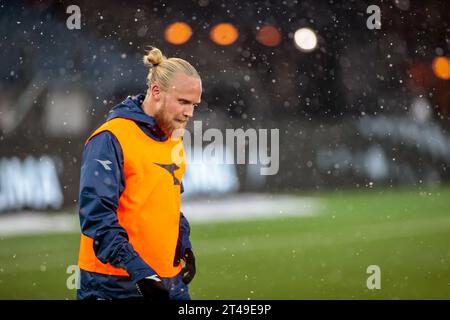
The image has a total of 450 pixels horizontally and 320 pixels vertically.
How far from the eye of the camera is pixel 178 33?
10.7m

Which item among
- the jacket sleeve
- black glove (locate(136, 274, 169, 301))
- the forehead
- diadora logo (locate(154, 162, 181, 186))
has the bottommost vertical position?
black glove (locate(136, 274, 169, 301))

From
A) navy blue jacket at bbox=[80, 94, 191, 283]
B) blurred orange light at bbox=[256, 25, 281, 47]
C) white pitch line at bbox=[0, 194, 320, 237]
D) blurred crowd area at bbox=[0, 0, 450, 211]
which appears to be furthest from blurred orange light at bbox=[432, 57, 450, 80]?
navy blue jacket at bbox=[80, 94, 191, 283]

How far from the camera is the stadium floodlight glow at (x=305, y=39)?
12086mm

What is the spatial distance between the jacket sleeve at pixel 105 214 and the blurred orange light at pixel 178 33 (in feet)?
27.2

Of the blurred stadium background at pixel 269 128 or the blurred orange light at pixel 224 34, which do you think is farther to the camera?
the blurred orange light at pixel 224 34

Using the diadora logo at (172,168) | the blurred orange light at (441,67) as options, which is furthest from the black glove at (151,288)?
the blurred orange light at (441,67)

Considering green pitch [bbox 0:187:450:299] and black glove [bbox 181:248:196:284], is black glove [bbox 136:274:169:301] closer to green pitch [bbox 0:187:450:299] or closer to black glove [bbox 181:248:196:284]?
black glove [bbox 181:248:196:284]

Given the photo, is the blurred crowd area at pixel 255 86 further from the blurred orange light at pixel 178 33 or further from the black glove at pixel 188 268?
the black glove at pixel 188 268

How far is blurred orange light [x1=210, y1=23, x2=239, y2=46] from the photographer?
11.1m

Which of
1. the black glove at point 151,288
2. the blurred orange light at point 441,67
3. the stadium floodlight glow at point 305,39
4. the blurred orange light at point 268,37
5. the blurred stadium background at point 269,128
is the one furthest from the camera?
the blurred orange light at point 441,67

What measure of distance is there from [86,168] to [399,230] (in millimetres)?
7685

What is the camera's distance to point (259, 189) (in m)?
10.3
